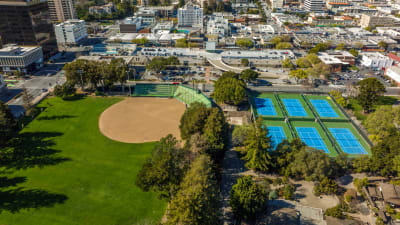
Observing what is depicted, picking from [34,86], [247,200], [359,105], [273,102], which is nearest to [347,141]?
[273,102]

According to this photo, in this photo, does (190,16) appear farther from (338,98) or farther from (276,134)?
(276,134)

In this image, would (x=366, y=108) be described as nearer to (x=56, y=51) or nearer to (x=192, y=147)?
(x=192, y=147)

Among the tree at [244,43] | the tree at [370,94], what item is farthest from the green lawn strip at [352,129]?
the tree at [244,43]

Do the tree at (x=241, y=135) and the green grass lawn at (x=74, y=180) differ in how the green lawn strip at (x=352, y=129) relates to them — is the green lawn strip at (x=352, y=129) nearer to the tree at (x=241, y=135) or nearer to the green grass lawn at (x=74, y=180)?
the tree at (x=241, y=135)

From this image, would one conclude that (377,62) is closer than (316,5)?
Yes

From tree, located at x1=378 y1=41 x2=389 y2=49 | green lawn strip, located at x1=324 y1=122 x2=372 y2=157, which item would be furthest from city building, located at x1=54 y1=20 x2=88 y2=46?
tree, located at x1=378 y1=41 x2=389 y2=49

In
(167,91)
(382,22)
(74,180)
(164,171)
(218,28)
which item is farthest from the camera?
(382,22)

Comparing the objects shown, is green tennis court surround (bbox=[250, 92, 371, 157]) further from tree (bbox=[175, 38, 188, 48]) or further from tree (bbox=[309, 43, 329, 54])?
tree (bbox=[175, 38, 188, 48])
